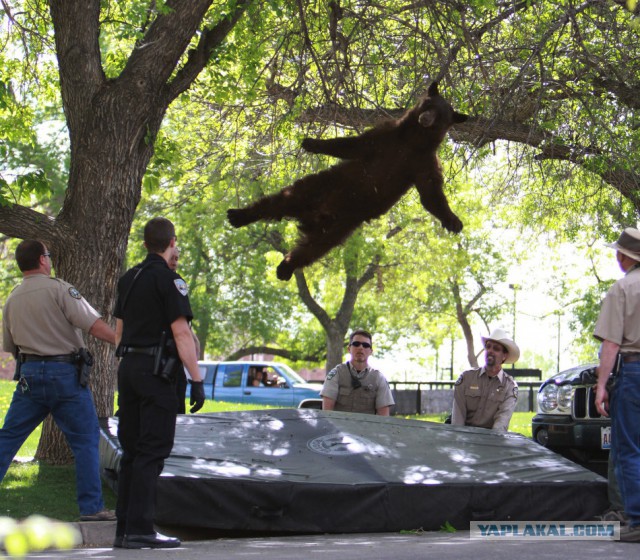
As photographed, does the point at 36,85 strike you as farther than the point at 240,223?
Yes

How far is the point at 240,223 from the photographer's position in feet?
22.7

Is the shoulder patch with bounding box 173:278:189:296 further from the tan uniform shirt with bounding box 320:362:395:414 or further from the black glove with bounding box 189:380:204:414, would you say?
the tan uniform shirt with bounding box 320:362:395:414

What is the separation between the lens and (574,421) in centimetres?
820

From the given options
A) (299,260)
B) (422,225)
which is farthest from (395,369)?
(299,260)

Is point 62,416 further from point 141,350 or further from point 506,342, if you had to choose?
point 506,342

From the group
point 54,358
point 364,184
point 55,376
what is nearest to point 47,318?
point 54,358

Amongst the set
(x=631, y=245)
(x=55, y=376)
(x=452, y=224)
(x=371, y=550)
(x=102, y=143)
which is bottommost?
(x=371, y=550)

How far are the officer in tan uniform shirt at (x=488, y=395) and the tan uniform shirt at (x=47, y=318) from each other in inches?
143

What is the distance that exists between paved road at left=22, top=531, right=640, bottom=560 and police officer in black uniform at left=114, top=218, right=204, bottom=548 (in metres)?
0.24

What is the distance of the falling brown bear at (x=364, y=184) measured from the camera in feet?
21.1

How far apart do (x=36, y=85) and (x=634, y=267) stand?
842 centimetres

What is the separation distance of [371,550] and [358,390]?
3402 mm

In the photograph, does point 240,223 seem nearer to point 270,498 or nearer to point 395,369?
point 270,498

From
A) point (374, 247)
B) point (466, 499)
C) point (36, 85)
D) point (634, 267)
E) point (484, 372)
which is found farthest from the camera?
point (374, 247)
